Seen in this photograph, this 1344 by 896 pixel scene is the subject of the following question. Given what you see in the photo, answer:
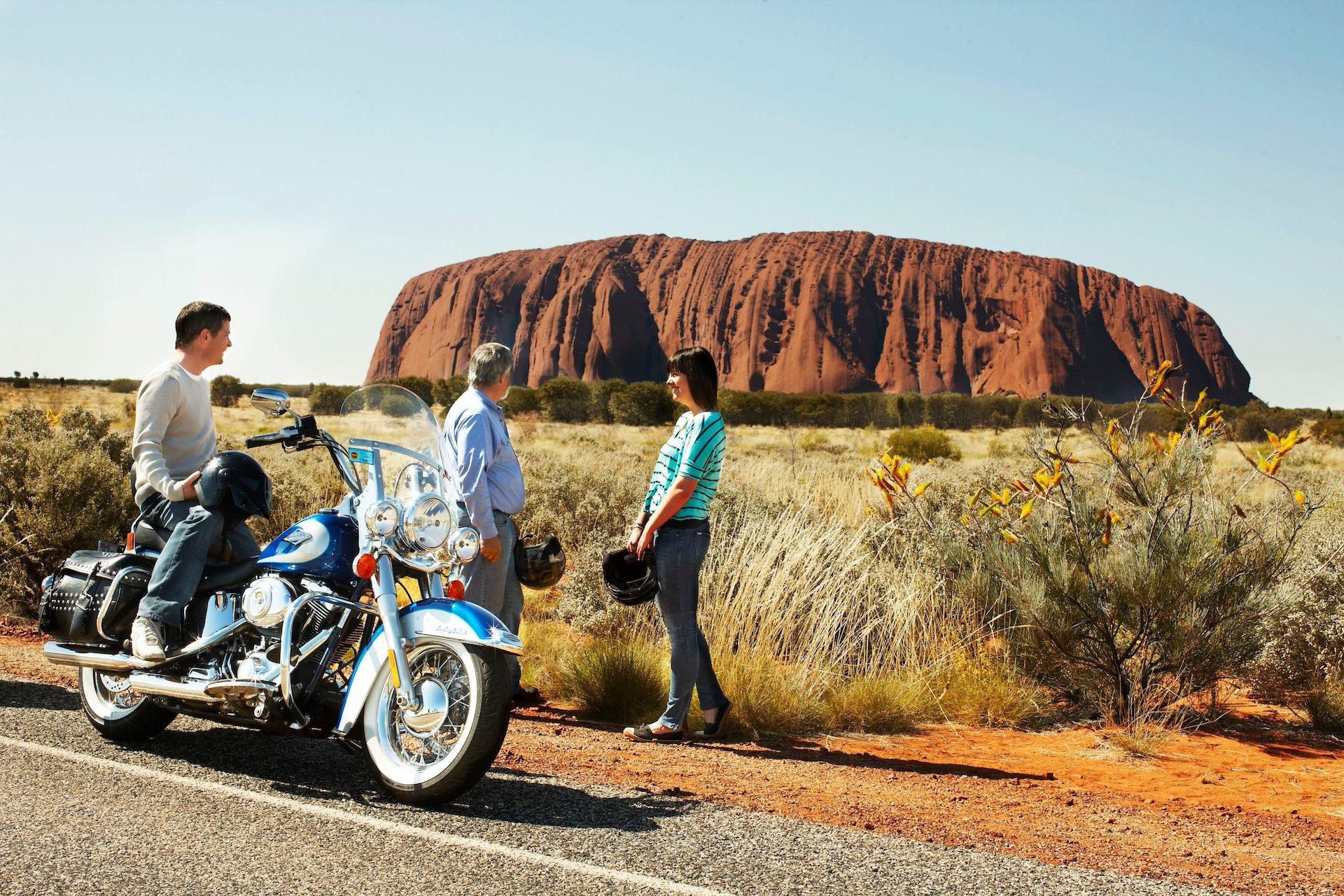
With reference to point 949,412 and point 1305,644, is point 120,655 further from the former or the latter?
point 949,412

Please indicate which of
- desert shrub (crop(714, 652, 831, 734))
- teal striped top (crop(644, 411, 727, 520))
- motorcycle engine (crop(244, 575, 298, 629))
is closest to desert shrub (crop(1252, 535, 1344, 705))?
desert shrub (crop(714, 652, 831, 734))

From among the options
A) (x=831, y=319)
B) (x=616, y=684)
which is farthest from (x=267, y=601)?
(x=831, y=319)

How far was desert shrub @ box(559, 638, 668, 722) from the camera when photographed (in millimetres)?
6574

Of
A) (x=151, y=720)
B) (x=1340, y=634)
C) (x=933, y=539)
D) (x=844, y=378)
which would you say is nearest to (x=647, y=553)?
(x=151, y=720)

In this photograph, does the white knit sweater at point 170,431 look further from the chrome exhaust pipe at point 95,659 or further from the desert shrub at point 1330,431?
the desert shrub at point 1330,431

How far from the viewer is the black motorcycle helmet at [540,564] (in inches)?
241

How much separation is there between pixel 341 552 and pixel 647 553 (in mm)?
1751

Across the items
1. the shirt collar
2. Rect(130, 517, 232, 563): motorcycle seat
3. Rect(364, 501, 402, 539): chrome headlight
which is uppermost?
the shirt collar

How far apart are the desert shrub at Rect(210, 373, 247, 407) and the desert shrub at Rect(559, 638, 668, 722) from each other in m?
55.5

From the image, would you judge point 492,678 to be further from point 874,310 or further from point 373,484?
point 874,310

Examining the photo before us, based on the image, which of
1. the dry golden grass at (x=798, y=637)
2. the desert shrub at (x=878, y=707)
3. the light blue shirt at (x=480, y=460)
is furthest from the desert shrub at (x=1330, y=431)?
the light blue shirt at (x=480, y=460)

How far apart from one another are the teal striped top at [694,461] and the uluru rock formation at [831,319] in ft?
328

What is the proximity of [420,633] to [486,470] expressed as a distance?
1.56 m

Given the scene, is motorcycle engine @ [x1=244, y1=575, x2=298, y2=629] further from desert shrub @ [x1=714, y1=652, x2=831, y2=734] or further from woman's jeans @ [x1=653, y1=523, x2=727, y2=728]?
desert shrub @ [x1=714, y1=652, x2=831, y2=734]
